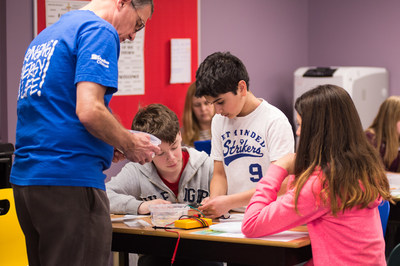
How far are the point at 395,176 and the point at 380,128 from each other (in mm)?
642

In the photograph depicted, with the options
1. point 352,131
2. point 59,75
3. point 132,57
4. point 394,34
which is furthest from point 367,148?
point 394,34

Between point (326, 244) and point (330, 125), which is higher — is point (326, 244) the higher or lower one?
the lower one

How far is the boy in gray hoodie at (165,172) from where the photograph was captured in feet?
8.92

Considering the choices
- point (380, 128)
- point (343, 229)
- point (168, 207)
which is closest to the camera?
point (343, 229)

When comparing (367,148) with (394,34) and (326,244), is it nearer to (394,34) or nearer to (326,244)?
(326,244)

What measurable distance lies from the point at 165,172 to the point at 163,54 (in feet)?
5.92

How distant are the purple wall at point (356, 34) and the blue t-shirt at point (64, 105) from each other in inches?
182

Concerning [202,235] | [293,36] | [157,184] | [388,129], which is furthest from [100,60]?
[293,36]

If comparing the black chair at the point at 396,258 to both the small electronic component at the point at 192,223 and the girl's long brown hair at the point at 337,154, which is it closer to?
the girl's long brown hair at the point at 337,154

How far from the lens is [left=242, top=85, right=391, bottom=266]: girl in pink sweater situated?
199cm

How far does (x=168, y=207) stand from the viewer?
240cm

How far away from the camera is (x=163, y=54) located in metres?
4.45

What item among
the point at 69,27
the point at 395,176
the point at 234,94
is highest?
the point at 69,27

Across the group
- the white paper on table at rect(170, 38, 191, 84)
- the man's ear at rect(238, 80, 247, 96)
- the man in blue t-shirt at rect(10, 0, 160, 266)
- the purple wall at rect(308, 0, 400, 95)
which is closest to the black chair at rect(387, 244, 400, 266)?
the man's ear at rect(238, 80, 247, 96)
